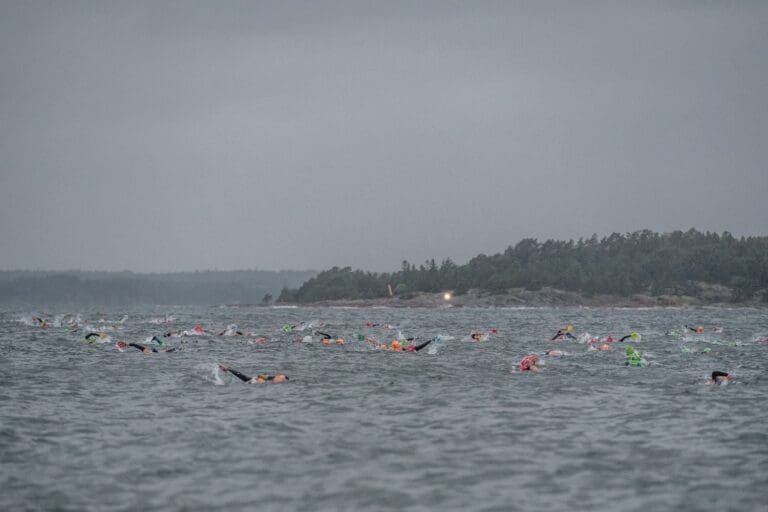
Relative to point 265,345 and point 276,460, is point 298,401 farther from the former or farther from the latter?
point 265,345

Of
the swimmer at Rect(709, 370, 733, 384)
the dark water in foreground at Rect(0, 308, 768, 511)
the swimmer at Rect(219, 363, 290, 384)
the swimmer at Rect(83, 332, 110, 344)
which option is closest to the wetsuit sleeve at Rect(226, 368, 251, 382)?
the swimmer at Rect(219, 363, 290, 384)

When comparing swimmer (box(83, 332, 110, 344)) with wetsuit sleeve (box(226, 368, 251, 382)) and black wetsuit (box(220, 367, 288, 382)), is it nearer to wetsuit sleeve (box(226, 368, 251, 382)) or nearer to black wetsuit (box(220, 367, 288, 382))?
black wetsuit (box(220, 367, 288, 382))

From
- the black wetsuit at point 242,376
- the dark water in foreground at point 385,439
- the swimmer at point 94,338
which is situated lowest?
the swimmer at point 94,338

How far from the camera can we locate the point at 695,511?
13641mm

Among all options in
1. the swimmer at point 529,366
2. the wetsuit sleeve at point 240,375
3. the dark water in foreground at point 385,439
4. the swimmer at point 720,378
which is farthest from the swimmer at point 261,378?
the swimmer at point 720,378

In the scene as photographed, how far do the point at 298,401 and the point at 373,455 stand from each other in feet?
29.2

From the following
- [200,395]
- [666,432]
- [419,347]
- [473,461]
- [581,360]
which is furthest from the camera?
[419,347]

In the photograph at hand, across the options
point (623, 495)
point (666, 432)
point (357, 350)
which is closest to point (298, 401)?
Answer: point (666, 432)

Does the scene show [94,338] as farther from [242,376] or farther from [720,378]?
[720,378]

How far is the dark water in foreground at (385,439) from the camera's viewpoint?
14586 millimetres

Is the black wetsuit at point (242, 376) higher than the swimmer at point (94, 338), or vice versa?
the black wetsuit at point (242, 376)

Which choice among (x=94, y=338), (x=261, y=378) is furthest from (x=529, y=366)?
(x=94, y=338)

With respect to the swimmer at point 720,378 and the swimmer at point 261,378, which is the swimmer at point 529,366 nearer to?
the swimmer at point 720,378

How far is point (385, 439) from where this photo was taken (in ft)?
64.4
